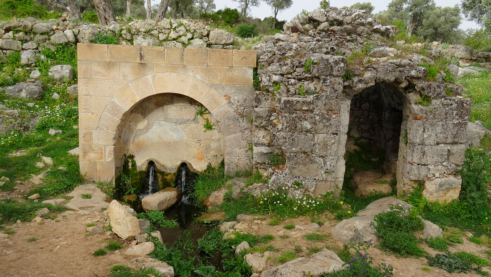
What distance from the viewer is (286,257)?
14.2ft

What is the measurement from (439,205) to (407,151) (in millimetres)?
1058

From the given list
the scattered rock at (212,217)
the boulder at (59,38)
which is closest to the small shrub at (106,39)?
the boulder at (59,38)

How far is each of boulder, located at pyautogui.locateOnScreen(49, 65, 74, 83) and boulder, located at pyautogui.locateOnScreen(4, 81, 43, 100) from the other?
59cm

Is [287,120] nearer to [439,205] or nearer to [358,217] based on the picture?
[358,217]

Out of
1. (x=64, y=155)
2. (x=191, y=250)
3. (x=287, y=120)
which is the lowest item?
(x=191, y=250)

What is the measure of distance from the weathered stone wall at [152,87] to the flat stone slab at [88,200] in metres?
0.47

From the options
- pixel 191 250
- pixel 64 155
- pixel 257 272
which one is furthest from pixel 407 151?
pixel 64 155

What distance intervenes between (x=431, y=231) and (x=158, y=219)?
4.48 m

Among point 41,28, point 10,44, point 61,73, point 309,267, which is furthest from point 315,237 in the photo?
point 10,44

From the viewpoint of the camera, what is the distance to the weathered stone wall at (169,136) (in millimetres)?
7328

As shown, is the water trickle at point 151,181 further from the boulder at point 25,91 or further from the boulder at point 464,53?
the boulder at point 464,53

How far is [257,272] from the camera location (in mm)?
4262

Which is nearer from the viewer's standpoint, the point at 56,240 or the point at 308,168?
the point at 56,240

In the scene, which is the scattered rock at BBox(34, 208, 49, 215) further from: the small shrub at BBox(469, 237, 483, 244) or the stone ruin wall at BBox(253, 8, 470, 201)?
the small shrub at BBox(469, 237, 483, 244)
